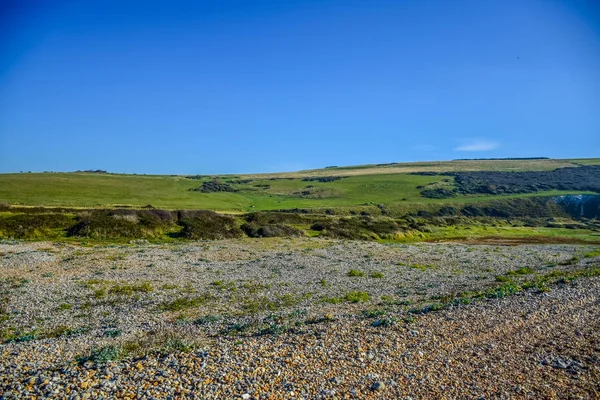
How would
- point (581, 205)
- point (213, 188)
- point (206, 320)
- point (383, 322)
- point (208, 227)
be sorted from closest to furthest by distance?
point (383, 322) → point (206, 320) → point (208, 227) → point (581, 205) → point (213, 188)

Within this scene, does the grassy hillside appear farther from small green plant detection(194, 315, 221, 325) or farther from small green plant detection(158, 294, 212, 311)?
small green plant detection(194, 315, 221, 325)

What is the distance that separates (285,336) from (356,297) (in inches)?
398

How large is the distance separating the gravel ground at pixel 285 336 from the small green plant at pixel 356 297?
0.66m

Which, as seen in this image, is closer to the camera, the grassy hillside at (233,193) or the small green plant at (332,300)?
the small green plant at (332,300)

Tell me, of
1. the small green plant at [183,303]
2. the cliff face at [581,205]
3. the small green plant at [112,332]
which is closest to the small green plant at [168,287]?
the small green plant at [183,303]

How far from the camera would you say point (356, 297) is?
2475 centimetres

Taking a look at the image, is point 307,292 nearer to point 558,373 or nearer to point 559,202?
point 558,373

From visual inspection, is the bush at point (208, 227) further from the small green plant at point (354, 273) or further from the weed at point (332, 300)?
the weed at point (332, 300)

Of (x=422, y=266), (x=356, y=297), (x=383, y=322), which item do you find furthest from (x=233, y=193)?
(x=383, y=322)

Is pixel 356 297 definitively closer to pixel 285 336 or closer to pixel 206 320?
pixel 206 320

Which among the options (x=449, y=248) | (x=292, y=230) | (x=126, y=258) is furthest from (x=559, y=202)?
(x=126, y=258)

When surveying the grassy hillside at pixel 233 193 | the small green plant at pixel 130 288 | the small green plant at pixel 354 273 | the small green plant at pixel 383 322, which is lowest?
the small green plant at pixel 354 273

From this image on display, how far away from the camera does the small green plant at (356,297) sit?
2402 cm

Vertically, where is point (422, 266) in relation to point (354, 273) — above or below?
below
